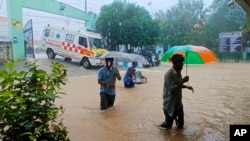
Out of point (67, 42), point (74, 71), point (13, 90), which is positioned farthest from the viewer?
point (67, 42)

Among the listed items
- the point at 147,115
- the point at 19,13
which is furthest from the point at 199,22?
the point at 147,115

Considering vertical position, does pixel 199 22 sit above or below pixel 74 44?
above

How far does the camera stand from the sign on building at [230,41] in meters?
30.0

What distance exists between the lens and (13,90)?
2994 mm

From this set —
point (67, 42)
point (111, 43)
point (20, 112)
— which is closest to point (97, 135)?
point (20, 112)

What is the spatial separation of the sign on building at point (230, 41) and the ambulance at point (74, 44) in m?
16.8

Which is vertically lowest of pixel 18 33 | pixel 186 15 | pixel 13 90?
pixel 13 90

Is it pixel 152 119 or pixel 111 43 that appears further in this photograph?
pixel 111 43

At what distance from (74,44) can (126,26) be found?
677 centimetres

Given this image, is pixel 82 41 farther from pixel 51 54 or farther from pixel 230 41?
pixel 230 41

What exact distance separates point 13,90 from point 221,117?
553cm

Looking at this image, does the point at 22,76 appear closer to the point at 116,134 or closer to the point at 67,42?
the point at 116,134

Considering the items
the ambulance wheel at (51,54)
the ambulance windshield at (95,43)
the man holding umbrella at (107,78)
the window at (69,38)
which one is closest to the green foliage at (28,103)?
the man holding umbrella at (107,78)

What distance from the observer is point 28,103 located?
307cm
